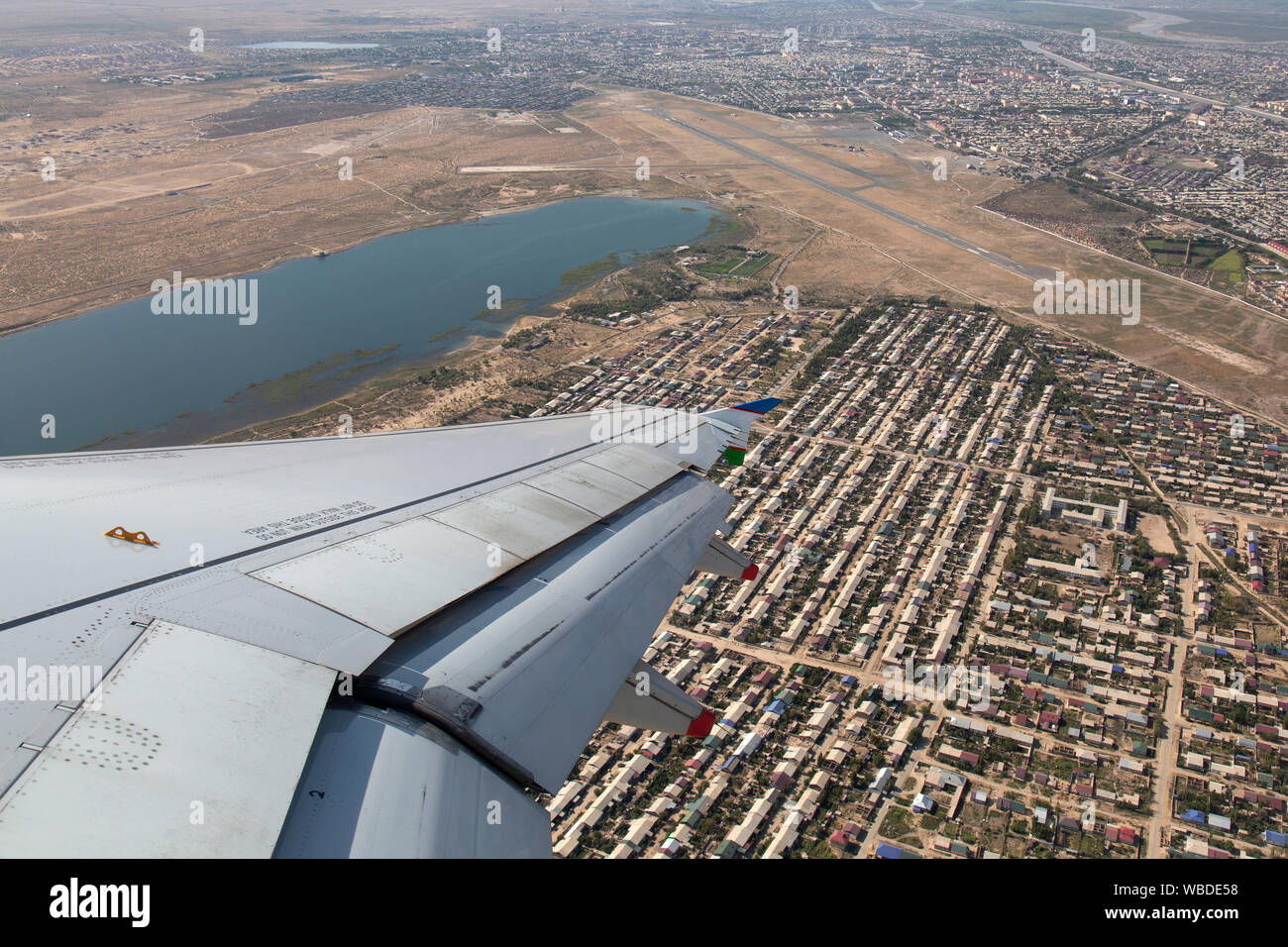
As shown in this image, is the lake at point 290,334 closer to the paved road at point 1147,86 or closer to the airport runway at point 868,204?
the airport runway at point 868,204

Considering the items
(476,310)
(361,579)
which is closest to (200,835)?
(361,579)

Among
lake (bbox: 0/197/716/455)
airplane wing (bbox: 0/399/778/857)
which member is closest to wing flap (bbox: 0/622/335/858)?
airplane wing (bbox: 0/399/778/857)

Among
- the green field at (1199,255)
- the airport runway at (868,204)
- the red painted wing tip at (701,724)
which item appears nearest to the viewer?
the red painted wing tip at (701,724)

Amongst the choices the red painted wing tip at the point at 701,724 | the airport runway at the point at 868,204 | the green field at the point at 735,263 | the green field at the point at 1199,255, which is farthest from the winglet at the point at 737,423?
the green field at the point at 1199,255

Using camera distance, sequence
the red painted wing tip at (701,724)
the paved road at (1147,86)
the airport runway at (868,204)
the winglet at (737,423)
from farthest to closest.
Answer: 1. the paved road at (1147,86)
2. the airport runway at (868,204)
3. the winglet at (737,423)
4. the red painted wing tip at (701,724)

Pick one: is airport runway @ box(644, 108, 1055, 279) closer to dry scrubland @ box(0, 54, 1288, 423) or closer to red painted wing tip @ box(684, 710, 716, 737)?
dry scrubland @ box(0, 54, 1288, 423)

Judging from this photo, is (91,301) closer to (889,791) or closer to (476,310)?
(476,310)
